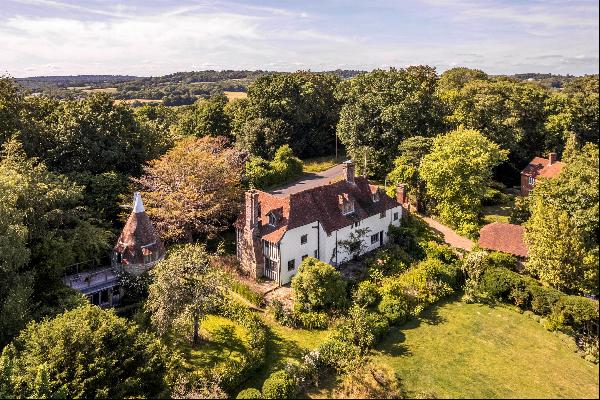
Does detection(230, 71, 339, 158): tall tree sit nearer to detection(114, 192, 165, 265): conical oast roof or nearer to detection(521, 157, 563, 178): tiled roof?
detection(521, 157, 563, 178): tiled roof

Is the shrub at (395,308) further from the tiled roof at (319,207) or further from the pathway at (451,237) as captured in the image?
the pathway at (451,237)

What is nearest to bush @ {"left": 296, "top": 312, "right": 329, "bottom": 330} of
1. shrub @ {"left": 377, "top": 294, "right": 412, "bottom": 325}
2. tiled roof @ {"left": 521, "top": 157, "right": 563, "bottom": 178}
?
shrub @ {"left": 377, "top": 294, "right": 412, "bottom": 325}

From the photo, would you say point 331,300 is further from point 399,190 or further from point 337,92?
point 337,92

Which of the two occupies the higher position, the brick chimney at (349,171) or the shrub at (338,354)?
the brick chimney at (349,171)

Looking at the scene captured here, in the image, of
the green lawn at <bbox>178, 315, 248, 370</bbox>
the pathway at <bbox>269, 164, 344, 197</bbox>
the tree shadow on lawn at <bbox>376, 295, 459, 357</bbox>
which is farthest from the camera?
the pathway at <bbox>269, 164, 344, 197</bbox>

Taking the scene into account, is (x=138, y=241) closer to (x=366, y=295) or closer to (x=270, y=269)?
(x=270, y=269)

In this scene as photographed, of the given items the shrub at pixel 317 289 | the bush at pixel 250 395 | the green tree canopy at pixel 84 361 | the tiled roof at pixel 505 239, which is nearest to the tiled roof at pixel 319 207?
the shrub at pixel 317 289
